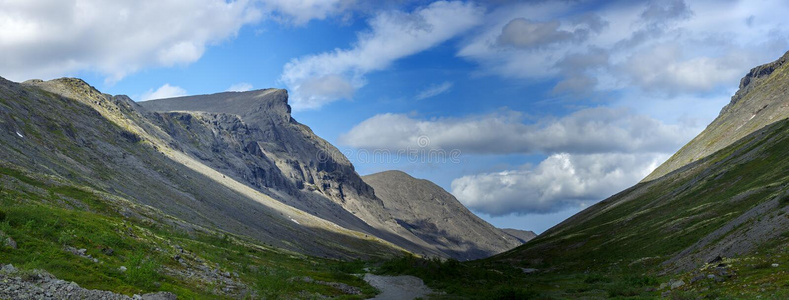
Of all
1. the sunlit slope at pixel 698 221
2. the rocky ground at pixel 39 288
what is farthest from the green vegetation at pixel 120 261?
the sunlit slope at pixel 698 221

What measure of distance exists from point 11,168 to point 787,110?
207828mm

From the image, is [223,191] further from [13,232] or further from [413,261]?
[13,232]

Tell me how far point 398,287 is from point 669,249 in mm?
38357

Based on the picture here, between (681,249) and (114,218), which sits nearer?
(114,218)

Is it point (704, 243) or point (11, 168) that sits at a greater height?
point (11, 168)

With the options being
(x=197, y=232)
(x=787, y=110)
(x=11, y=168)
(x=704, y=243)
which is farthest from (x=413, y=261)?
(x=787, y=110)

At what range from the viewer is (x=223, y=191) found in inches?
7653

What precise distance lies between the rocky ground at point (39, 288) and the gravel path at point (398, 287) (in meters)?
31.3

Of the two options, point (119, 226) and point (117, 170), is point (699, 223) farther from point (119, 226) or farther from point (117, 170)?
point (117, 170)

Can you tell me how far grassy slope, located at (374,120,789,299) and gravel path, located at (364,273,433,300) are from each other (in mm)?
1948

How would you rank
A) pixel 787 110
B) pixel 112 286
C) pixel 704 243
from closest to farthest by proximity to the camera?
pixel 112 286
pixel 704 243
pixel 787 110

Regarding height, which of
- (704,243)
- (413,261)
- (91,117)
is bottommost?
(413,261)

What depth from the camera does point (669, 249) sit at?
70062mm

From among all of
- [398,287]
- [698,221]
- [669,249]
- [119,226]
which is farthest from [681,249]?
[119,226]
